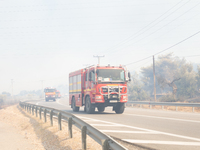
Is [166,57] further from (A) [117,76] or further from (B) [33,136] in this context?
(B) [33,136]

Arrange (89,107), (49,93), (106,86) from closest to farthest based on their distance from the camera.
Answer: (106,86) → (89,107) → (49,93)

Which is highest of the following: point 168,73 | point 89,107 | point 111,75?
point 168,73

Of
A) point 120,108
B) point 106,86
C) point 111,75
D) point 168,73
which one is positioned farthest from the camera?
point 168,73

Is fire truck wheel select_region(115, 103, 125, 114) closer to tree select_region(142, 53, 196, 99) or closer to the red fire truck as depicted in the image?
the red fire truck

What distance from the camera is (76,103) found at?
21672mm

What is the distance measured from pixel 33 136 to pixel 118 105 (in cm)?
838

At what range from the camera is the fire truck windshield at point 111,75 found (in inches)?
717

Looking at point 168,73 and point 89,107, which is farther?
point 168,73

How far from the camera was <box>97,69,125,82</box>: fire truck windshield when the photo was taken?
59.7 feet

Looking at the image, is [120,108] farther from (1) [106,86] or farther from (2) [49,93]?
(2) [49,93]

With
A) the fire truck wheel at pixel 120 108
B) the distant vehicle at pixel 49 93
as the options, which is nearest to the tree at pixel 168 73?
the distant vehicle at pixel 49 93

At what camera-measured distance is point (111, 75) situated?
1845 cm

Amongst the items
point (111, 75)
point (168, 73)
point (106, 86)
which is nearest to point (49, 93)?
point (168, 73)

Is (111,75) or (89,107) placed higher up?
(111,75)
